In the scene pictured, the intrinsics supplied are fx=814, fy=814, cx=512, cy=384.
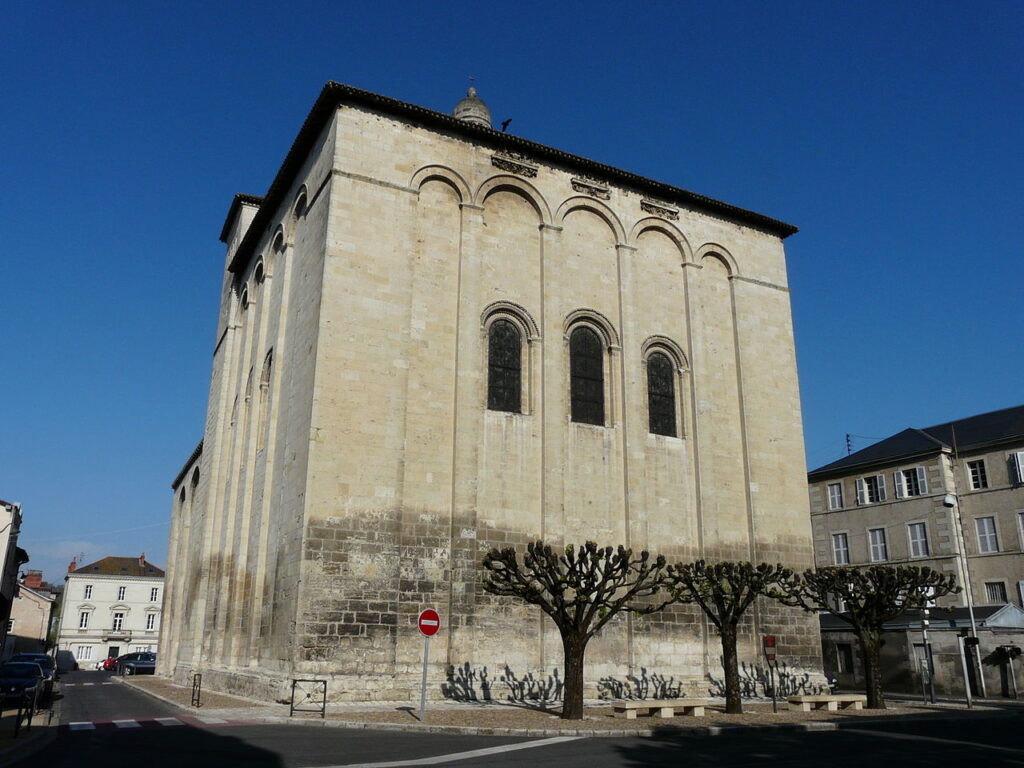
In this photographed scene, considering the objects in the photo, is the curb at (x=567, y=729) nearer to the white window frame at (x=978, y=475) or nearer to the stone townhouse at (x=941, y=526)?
the stone townhouse at (x=941, y=526)

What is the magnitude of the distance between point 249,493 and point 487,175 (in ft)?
34.7

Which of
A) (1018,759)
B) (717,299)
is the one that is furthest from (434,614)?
(717,299)

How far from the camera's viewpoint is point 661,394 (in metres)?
22.2

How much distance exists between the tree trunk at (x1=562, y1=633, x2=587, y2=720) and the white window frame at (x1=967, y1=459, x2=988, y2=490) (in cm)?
2337

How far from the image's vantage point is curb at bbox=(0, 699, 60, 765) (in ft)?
32.2

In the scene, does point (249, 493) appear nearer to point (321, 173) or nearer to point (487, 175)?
point (321, 173)

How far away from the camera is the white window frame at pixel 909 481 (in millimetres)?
32625

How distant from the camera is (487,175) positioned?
21.1 m

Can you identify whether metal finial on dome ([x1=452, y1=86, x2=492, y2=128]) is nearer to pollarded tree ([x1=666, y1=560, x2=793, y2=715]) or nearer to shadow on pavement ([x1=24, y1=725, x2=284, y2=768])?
pollarded tree ([x1=666, y1=560, x2=793, y2=715])

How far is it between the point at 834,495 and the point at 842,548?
92.1 inches

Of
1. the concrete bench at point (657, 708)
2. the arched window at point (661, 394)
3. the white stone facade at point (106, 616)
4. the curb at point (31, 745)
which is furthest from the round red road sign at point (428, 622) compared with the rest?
the white stone facade at point (106, 616)

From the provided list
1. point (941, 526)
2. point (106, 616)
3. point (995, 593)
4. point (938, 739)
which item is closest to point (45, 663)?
point (938, 739)

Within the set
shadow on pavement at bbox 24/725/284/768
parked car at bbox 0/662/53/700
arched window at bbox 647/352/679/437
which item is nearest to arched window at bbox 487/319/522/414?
arched window at bbox 647/352/679/437

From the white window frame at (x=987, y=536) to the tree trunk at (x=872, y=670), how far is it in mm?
13946
